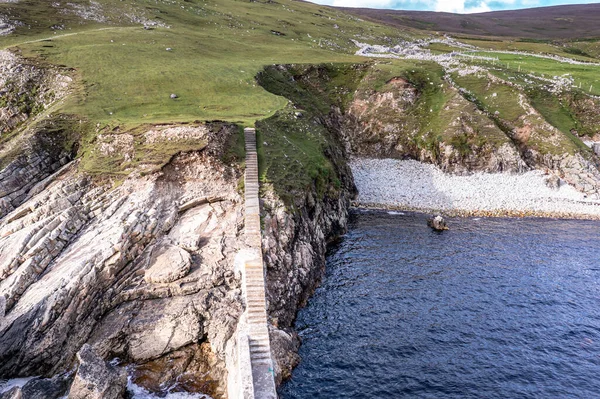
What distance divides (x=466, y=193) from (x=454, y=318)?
34521 millimetres

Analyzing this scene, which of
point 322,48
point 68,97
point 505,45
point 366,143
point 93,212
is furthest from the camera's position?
point 505,45

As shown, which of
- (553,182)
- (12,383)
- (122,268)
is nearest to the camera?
(12,383)

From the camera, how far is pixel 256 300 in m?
30.8

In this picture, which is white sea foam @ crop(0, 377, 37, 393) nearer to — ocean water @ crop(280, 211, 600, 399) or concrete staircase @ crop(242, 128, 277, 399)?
concrete staircase @ crop(242, 128, 277, 399)

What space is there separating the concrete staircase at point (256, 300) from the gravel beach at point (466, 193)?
26.7 meters

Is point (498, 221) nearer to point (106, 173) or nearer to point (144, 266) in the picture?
point (144, 266)

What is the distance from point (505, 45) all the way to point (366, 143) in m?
Answer: 109

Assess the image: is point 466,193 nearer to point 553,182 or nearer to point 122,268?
point 553,182

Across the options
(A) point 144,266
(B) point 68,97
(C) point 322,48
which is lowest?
(A) point 144,266

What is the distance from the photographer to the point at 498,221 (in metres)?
56.3

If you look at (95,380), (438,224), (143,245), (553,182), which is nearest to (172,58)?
(143,245)

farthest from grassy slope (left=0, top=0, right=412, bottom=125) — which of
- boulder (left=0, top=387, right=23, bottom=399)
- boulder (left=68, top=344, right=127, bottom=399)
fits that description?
boulder (left=0, top=387, right=23, bottom=399)

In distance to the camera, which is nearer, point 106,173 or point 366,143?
point 106,173

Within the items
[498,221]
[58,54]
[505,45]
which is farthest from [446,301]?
[505,45]
